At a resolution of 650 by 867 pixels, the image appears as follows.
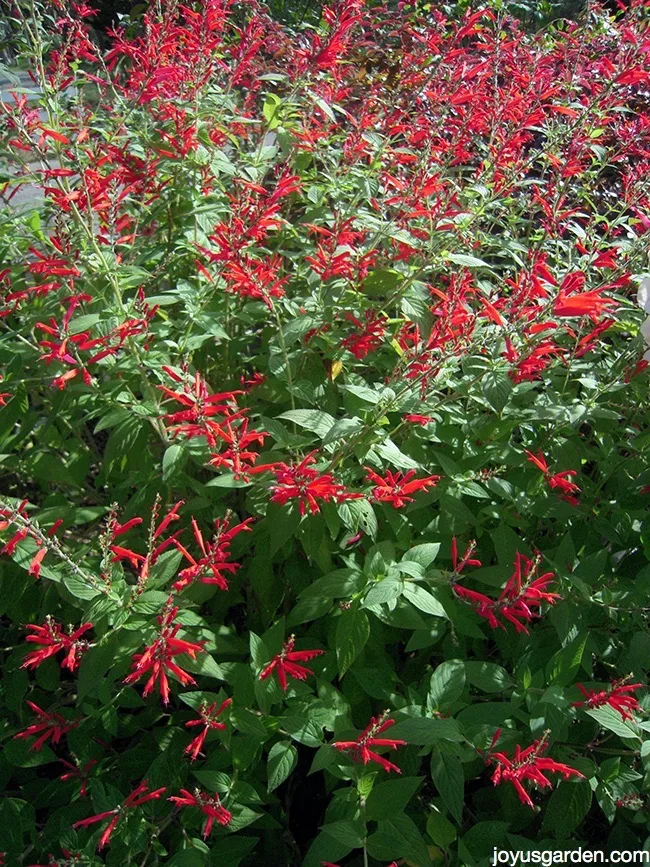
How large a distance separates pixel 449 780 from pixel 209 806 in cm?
53

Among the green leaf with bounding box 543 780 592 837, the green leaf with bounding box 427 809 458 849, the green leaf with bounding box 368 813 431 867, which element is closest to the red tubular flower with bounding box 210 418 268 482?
the green leaf with bounding box 368 813 431 867

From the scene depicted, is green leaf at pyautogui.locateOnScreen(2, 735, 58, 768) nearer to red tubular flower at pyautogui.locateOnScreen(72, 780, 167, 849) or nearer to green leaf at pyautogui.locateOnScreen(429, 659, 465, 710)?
red tubular flower at pyautogui.locateOnScreen(72, 780, 167, 849)

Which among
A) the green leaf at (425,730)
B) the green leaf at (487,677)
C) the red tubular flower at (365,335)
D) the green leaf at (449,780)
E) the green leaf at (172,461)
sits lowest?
the green leaf at (449,780)

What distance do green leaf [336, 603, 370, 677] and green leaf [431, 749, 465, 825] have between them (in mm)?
278

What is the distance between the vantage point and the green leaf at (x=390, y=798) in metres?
1.66

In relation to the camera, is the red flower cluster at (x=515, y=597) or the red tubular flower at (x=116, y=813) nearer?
the red tubular flower at (x=116, y=813)

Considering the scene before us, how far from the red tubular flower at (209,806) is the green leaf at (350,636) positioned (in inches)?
15.3

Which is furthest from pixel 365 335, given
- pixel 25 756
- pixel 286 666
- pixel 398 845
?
pixel 25 756

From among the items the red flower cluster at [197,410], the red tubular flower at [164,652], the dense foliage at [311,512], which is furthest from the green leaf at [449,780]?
the red flower cluster at [197,410]

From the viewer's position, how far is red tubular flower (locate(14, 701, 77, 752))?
1867 millimetres

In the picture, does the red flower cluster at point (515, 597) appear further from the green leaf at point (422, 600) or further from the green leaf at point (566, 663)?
the green leaf at point (566, 663)

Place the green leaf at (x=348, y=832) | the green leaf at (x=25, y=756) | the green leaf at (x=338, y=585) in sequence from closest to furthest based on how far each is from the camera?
the green leaf at (x=348, y=832) → the green leaf at (x=338, y=585) → the green leaf at (x=25, y=756)

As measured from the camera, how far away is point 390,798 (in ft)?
5.50

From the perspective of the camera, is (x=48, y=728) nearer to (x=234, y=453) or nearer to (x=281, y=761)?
(x=281, y=761)
